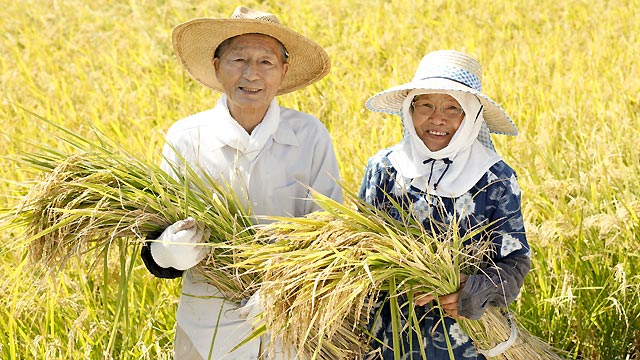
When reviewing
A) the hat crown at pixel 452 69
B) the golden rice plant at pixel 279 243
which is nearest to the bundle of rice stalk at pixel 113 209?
the golden rice plant at pixel 279 243

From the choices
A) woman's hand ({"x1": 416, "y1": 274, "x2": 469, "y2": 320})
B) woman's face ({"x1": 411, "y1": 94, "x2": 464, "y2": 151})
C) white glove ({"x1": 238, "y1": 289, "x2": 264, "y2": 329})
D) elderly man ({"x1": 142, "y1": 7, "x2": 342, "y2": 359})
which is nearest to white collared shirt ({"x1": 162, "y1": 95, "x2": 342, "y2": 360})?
elderly man ({"x1": 142, "y1": 7, "x2": 342, "y2": 359})

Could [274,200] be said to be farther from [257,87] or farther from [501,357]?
[501,357]

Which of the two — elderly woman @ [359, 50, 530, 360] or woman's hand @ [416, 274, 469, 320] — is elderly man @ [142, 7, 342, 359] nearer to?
elderly woman @ [359, 50, 530, 360]

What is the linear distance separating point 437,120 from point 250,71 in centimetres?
47

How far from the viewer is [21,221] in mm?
2125

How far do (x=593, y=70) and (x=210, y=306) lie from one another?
2.93m

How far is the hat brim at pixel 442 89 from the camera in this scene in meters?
2.09

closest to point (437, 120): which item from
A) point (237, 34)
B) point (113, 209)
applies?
point (237, 34)

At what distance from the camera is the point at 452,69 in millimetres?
2141

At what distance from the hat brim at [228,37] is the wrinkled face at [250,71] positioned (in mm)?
28

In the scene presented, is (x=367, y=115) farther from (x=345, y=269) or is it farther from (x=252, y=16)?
(x=345, y=269)

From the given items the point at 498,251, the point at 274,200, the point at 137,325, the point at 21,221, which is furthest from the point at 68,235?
the point at 498,251

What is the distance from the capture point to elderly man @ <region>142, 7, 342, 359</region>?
2.20 m

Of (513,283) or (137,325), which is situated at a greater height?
(513,283)
